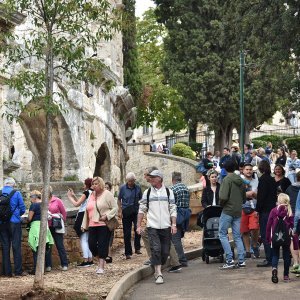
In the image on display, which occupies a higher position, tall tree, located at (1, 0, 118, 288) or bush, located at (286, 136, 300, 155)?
bush, located at (286, 136, 300, 155)

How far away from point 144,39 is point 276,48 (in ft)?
126

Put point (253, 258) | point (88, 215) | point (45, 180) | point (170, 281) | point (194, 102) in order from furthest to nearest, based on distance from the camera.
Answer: point (194, 102), point (253, 258), point (88, 215), point (170, 281), point (45, 180)

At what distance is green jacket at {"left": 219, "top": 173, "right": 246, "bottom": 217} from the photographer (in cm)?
1447

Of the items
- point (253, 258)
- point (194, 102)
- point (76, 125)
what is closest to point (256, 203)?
point (253, 258)

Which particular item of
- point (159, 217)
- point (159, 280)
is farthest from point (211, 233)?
point (159, 280)

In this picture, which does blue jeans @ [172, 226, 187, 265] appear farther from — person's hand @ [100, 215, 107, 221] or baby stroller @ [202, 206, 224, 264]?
person's hand @ [100, 215, 107, 221]

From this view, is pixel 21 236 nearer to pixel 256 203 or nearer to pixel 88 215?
pixel 88 215

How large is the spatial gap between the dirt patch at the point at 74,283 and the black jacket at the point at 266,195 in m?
2.28

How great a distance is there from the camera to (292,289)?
12.2 m

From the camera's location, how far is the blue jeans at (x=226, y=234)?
14.4 m

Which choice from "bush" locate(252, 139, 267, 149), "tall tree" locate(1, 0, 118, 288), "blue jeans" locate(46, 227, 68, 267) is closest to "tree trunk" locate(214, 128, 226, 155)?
"bush" locate(252, 139, 267, 149)

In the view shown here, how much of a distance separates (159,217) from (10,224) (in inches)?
106

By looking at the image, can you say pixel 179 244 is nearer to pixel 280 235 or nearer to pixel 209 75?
pixel 280 235

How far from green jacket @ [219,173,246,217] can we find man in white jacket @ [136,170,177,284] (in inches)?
46.4
